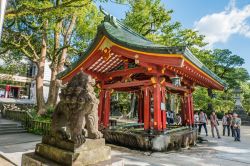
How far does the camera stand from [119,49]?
8.82m

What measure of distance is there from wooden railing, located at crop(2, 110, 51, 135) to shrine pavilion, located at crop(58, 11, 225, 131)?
360 centimetres

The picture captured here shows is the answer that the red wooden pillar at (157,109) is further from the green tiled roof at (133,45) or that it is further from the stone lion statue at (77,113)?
the stone lion statue at (77,113)

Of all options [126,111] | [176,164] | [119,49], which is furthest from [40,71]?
[126,111]

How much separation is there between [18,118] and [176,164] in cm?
1397

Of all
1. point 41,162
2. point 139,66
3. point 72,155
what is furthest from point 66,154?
point 139,66

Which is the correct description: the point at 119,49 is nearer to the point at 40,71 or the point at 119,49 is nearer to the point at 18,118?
the point at 40,71

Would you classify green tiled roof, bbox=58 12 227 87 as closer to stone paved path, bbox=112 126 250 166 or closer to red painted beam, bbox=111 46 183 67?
red painted beam, bbox=111 46 183 67

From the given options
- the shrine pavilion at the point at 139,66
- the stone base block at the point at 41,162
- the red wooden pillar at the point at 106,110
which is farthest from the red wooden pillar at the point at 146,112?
the stone base block at the point at 41,162

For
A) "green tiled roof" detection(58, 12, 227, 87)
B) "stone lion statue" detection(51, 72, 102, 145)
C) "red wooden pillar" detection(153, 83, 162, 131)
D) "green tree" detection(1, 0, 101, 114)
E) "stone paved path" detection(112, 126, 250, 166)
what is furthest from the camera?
"green tree" detection(1, 0, 101, 114)

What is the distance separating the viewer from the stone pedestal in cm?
314

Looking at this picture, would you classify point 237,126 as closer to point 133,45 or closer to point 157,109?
point 157,109

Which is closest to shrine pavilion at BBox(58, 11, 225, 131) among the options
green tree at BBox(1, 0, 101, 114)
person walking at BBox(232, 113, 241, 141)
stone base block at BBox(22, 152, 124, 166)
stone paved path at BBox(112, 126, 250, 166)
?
stone paved path at BBox(112, 126, 250, 166)

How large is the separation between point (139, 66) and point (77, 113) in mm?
6096

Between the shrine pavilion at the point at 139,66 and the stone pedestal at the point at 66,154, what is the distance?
4.53 m
